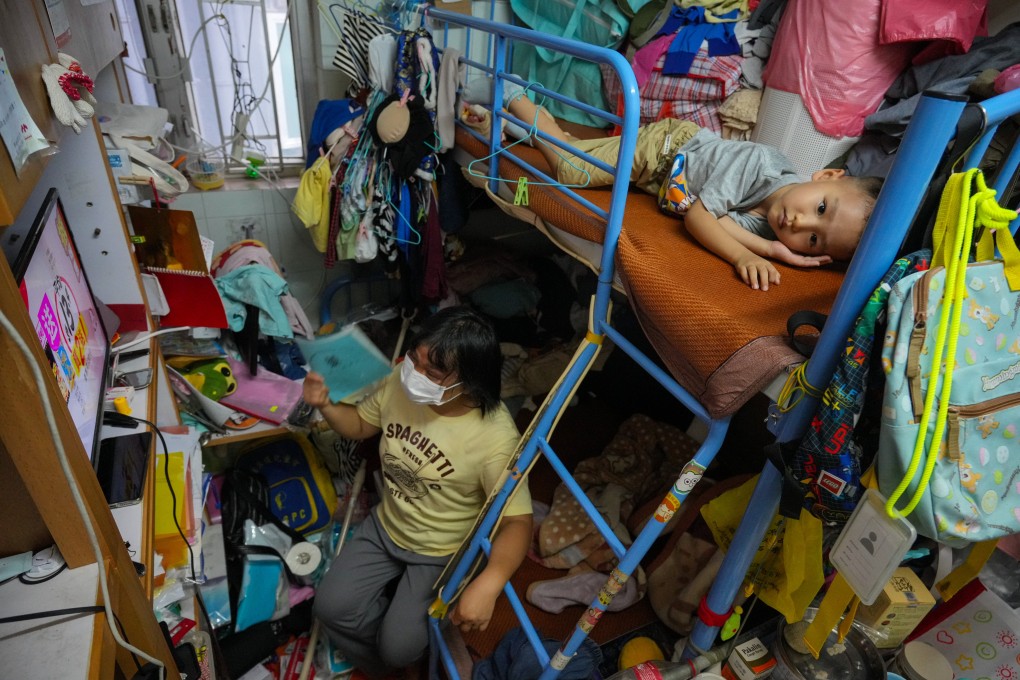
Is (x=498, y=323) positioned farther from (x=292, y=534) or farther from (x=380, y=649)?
(x=380, y=649)

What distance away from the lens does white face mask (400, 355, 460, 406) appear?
1367 millimetres

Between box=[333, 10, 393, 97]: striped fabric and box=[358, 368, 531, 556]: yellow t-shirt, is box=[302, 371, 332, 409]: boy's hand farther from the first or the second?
box=[333, 10, 393, 97]: striped fabric

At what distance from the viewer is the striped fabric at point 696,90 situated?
212cm

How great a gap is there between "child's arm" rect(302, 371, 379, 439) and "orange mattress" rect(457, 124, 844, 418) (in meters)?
0.79

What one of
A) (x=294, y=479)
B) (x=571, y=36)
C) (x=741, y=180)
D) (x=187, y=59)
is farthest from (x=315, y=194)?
(x=741, y=180)

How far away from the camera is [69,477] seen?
71 cm

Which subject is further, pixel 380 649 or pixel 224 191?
pixel 224 191

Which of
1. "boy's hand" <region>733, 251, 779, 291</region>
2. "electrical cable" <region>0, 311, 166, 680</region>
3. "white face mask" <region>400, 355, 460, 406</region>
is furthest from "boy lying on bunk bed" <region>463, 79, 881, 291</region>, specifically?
"electrical cable" <region>0, 311, 166, 680</region>

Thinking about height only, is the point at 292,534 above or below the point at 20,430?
below

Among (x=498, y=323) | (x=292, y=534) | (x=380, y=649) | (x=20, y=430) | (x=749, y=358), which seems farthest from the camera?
(x=498, y=323)

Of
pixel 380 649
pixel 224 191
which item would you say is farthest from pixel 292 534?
pixel 224 191

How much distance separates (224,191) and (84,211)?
1.27 metres

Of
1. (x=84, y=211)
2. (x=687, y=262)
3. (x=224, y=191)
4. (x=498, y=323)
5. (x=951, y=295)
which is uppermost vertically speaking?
(x=951, y=295)

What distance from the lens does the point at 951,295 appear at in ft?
2.32
